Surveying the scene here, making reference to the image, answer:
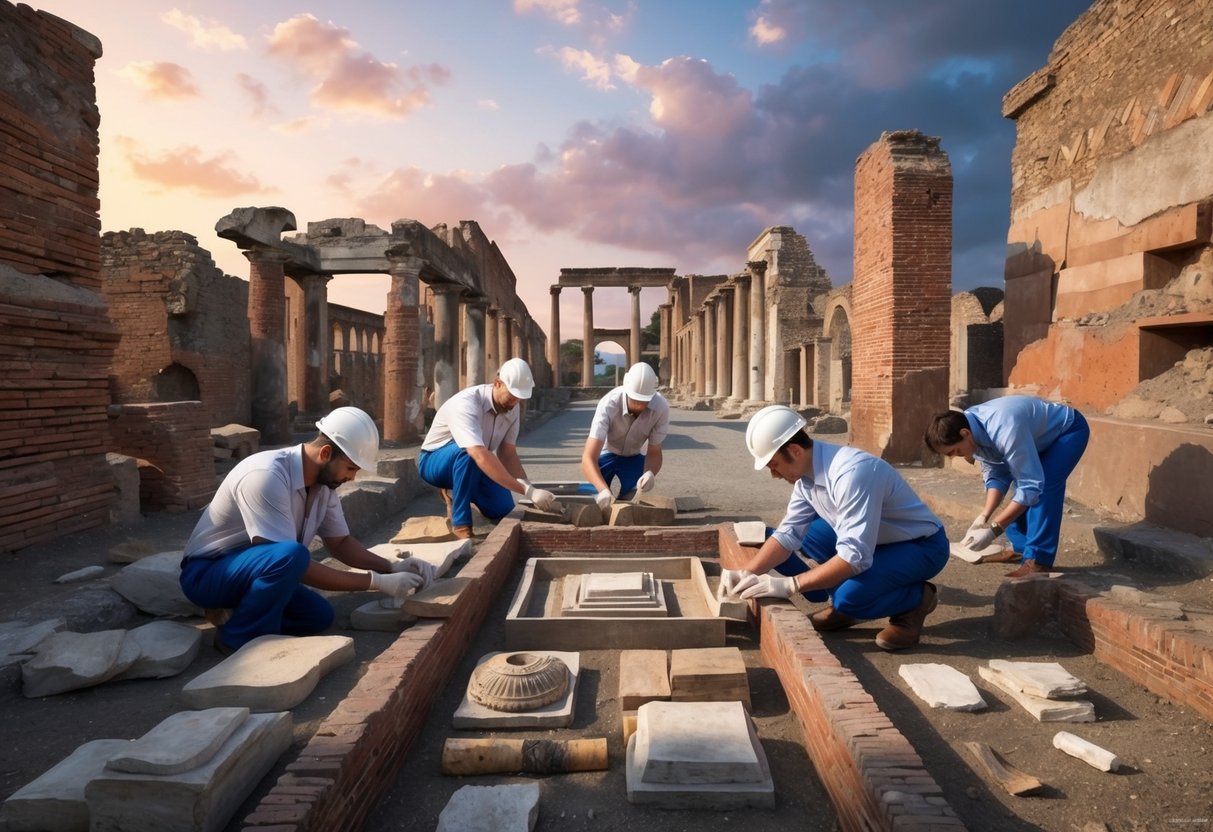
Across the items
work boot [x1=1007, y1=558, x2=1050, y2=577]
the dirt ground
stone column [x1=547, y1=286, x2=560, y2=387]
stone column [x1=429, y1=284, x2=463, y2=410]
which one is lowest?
the dirt ground

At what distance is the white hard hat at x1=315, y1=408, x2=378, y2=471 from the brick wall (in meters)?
4.21

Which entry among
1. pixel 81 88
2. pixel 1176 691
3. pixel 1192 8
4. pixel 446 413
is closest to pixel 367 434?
pixel 446 413

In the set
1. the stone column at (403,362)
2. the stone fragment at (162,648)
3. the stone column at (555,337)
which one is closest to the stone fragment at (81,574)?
the stone fragment at (162,648)

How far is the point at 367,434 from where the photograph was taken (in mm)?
3938

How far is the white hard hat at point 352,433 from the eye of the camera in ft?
12.7

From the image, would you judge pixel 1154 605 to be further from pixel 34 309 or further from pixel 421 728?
pixel 34 309

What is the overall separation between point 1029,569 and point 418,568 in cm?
394

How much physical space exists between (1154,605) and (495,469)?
4254mm

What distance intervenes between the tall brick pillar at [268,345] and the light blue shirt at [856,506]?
40.9ft

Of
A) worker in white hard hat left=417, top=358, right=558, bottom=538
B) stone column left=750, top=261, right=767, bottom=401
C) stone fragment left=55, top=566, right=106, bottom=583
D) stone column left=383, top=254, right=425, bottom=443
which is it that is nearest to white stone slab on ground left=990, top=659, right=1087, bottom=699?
worker in white hard hat left=417, top=358, right=558, bottom=538

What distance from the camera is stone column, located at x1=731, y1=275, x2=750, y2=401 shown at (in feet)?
88.6

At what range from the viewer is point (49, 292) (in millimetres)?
5898

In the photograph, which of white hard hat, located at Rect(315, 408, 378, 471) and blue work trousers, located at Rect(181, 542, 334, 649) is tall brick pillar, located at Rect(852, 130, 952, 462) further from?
blue work trousers, located at Rect(181, 542, 334, 649)

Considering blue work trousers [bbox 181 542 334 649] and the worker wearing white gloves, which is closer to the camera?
blue work trousers [bbox 181 542 334 649]
